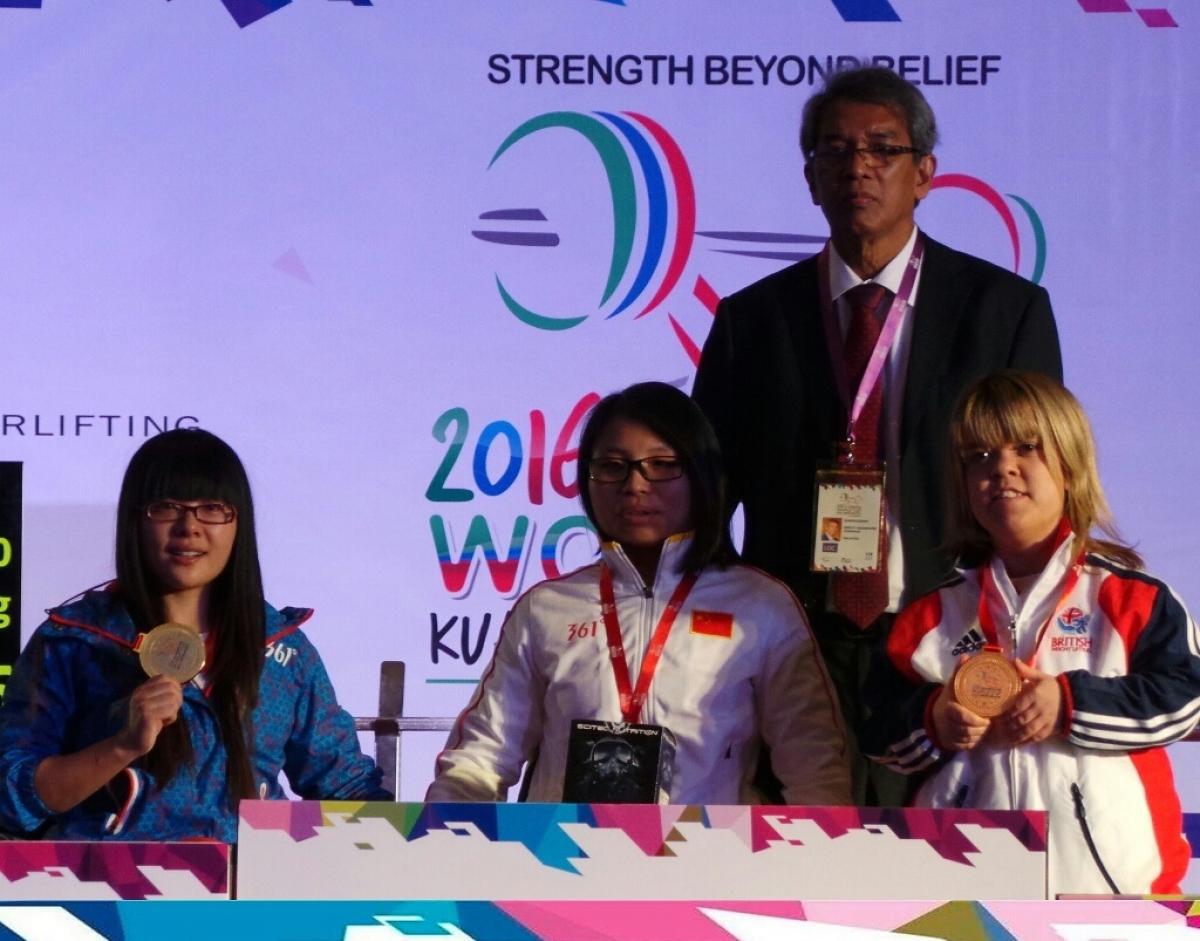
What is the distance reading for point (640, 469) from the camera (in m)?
3.28

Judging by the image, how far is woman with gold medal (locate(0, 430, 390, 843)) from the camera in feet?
9.77

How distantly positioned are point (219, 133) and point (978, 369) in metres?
2.29

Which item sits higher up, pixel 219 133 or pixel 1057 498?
pixel 219 133

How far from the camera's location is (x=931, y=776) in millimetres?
3035

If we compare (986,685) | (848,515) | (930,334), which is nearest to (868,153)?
(930,334)

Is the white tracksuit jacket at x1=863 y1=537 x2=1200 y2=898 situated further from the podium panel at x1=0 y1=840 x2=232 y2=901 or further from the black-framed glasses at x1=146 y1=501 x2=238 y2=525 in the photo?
the podium panel at x1=0 y1=840 x2=232 y2=901

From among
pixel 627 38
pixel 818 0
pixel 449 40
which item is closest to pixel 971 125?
pixel 818 0

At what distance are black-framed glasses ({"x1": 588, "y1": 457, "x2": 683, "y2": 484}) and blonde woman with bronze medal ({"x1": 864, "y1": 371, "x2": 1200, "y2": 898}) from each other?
0.53 meters

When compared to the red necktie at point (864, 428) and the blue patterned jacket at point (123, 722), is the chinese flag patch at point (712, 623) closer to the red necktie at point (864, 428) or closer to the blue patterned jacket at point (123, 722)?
the red necktie at point (864, 428)

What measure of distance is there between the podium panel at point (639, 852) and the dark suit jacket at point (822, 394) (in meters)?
1.58

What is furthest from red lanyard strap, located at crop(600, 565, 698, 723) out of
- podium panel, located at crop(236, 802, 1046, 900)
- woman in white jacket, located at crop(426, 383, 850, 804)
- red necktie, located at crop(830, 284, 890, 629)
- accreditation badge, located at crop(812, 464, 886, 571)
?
podium panel, located at crop(236, 802, 1046, 900)

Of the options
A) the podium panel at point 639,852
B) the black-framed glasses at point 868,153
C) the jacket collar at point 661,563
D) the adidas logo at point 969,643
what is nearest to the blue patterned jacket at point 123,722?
the jacket collar at point 661,563

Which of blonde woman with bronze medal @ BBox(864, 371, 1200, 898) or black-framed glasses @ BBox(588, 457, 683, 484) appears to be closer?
blonde woman with bronze medal @ BBox(864, 371, 1200, 898)

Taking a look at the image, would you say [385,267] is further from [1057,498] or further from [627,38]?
[1057,498]
